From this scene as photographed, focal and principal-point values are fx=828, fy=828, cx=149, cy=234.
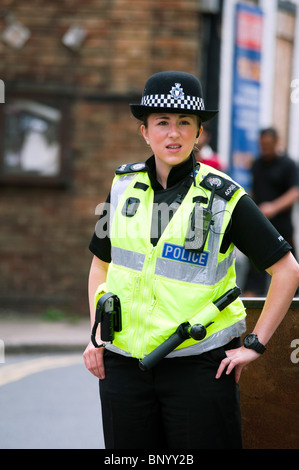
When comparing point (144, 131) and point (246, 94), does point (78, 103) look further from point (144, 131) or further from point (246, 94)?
point (144, 131)

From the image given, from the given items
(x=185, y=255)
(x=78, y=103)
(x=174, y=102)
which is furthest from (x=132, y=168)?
(x=78, y=103)

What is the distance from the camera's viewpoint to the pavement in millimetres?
8038

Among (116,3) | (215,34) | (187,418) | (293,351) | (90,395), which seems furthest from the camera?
(215,34)

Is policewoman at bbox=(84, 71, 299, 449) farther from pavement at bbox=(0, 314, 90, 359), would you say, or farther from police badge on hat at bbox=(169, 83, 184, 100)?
pavement at bbox=(0, 314, 90, 359)

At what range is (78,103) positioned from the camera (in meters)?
9.52

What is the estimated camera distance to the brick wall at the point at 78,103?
9.39m

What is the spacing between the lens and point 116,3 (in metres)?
9.42

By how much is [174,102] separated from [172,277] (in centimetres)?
54

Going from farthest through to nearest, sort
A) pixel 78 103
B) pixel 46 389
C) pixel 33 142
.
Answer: pixel 33 142
pixel 78 103
pixel 46 389

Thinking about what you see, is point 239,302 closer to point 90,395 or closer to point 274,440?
point 274,440

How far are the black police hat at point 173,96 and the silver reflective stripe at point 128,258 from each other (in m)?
0.46

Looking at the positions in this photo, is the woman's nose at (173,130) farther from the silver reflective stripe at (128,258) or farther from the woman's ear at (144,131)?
the silver reflective stripe at (128,258)

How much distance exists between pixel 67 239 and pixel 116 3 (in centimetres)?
276
